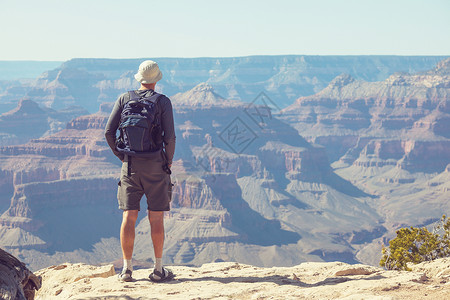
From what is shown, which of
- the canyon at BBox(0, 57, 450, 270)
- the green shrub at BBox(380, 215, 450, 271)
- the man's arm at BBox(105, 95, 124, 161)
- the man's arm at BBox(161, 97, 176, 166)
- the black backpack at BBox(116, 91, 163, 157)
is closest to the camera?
the black backpack at BBox(116, 91, 163, 157)

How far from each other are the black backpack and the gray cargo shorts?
20cm

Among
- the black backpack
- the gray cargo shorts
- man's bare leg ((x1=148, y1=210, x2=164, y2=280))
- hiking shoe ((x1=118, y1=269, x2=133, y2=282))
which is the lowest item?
hiking shoe ((x1=118, y1=269, x2=133, y2=282))

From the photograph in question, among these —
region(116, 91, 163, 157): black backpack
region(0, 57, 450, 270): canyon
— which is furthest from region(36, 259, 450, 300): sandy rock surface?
region(0, 57, 450, 270): canyon

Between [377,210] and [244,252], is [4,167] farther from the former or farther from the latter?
[377,210]

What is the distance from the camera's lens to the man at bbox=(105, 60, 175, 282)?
11078 millimetres

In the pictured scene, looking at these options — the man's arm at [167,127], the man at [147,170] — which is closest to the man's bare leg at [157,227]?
the man at [147,170]

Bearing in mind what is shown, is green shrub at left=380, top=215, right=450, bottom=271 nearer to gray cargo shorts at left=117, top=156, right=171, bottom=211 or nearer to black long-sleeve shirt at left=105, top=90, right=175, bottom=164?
gray cargo shorts at left=117, top=156, right=171, bottom=211

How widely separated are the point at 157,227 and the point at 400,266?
6.97 meters

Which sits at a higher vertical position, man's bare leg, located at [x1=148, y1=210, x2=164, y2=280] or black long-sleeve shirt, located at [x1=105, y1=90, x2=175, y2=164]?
black long-sleeve shirt, located at [x1=105, y1=90, x2=175, y2=164]

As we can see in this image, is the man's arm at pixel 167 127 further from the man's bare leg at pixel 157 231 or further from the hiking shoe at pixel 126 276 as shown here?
the hiking shoe at pixel 126 276

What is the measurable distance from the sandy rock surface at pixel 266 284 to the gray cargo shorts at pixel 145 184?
57.9 inches

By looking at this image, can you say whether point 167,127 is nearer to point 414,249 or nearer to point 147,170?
point 147,170

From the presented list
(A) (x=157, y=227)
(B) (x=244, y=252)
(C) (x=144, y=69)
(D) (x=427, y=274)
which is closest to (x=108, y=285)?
(A) (x=157, y=227)

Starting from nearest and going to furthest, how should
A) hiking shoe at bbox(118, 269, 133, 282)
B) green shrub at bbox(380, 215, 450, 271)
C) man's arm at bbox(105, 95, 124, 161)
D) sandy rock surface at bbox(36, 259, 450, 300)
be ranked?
sandy rock surface at bbox(36, 259, 450, 300) → man's arm at bbox(105, 95, 124, 161) → hiking shoe at bbox(118, 269, 133, 282) → green shrub at bbox(380, 215, 450, 271)
